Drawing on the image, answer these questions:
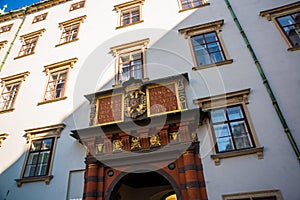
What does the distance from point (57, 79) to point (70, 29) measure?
3.76 m

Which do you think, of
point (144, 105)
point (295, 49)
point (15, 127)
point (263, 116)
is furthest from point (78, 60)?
point (295, 49)

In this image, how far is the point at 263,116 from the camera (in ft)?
21.1

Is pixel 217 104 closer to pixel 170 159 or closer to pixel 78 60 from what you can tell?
pixel 170 159

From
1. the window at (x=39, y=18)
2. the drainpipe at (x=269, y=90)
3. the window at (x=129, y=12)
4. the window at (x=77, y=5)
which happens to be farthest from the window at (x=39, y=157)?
the window at (x=39, y=18)

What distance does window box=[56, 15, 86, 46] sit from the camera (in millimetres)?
11830

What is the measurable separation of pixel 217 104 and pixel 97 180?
14.5 ft

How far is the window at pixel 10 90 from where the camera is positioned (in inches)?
406

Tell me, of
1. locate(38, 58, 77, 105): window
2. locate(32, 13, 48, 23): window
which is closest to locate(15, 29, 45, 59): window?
locate(32, 13, 48, 23): window

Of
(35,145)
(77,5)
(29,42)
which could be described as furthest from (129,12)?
(35,145)

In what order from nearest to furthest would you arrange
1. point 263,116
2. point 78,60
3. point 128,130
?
point 263,116
point 128,130
point 78,60

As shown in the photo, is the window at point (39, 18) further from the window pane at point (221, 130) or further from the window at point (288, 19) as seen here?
the window pane at point (221, 130)

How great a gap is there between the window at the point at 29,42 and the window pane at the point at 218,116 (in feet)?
33.9

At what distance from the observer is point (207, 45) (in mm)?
8672

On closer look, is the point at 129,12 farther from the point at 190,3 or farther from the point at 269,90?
the point at 269,90
